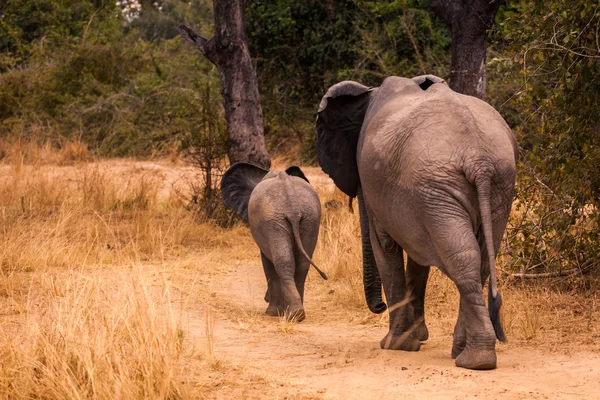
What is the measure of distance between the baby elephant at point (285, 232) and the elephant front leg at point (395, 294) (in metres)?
1.44

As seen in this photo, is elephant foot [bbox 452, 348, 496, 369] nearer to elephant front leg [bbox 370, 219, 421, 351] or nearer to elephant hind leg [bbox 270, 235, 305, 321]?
elephant front leg [bbox 370, 219, 421, 351]

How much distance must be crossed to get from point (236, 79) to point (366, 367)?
6932 millimetres

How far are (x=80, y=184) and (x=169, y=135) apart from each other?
4.68 metres

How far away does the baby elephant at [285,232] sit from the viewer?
716cm

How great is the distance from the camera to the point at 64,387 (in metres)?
3.95

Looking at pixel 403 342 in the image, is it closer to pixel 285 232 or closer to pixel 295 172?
pixel 285 232

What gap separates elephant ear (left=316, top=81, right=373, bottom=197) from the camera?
5.83 meters

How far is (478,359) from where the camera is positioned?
464cm

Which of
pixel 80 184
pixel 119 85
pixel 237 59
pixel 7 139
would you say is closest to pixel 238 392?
pixel 237 59

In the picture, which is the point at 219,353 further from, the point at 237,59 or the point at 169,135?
the point at 169,135

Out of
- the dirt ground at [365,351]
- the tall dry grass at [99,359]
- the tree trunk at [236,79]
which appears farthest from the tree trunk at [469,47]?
the tall dry grass at [99,359]

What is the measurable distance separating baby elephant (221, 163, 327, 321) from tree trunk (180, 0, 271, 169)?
3.67 m

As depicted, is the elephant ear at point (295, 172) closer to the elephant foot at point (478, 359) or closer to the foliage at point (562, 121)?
the foliage at point (562, 121)

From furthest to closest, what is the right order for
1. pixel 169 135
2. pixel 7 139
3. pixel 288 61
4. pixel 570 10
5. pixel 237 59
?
pixel 288 61 < pixel 169 135 < pixel 7 139 < pixel 237 59 < pixel 570 10
